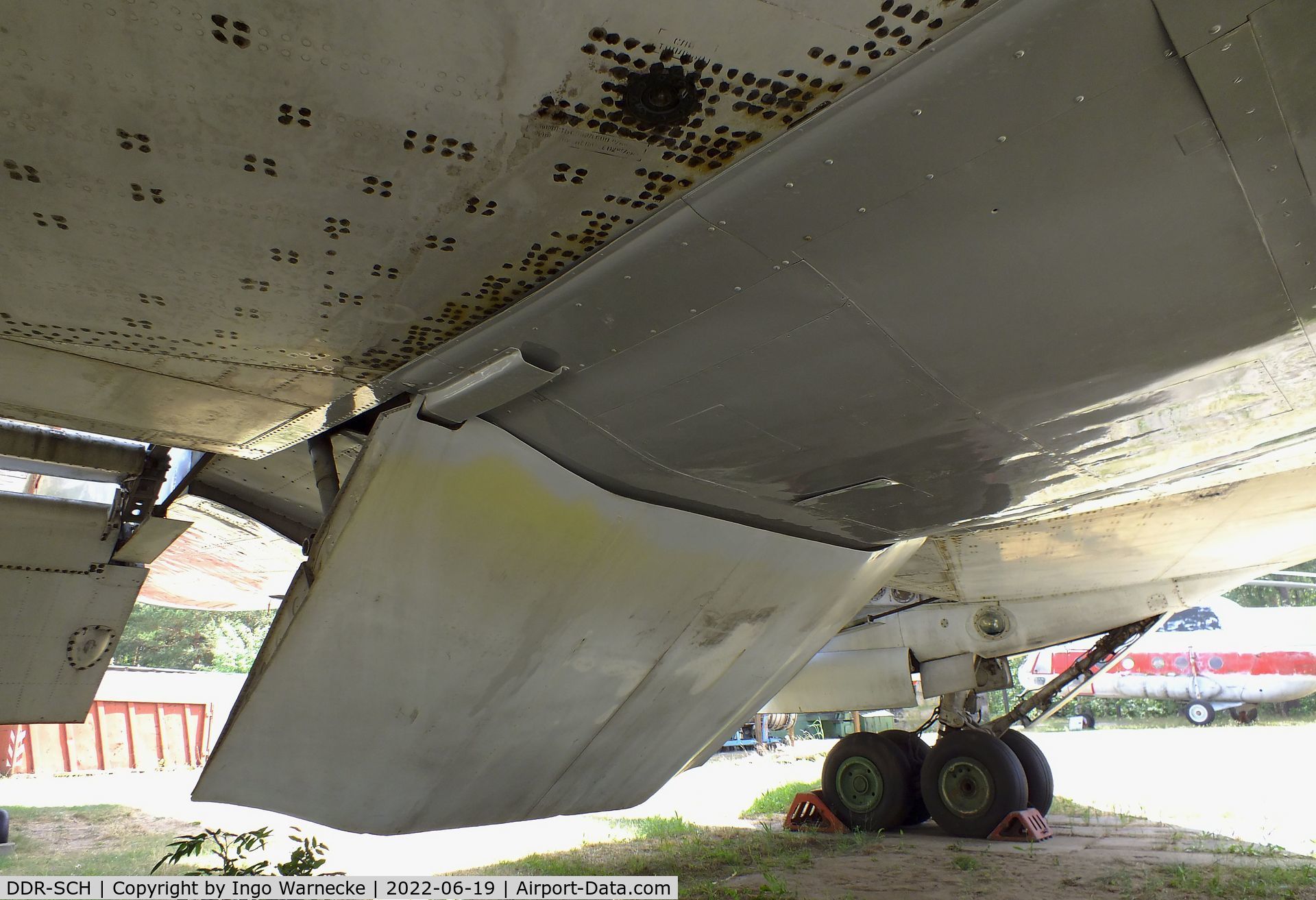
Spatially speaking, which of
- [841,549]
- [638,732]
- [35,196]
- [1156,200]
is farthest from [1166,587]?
[35,196]

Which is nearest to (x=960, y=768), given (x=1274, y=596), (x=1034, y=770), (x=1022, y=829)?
(x=1022, y=829)

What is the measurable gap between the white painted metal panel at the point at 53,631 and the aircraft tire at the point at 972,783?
241 inches

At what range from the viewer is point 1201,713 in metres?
21.3

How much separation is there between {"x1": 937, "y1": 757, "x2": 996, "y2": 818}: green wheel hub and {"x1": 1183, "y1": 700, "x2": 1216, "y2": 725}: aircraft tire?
1774 cm

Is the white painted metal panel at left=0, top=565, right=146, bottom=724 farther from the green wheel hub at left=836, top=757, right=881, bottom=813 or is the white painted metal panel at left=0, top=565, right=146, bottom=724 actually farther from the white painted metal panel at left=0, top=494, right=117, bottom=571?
the green wheel hub at left=836, top=757, right=881, bottom=813

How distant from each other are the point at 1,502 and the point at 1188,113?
4.55m

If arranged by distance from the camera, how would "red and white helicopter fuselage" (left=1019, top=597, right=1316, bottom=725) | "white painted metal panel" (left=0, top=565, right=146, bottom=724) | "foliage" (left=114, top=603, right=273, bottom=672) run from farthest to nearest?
"foliage" (left=114, top=603, right=273, bottom=672)
"red and white helicopter fuselage" (left=1019, top=597, right=1316, bottom=725)
"white painted metal panel" (left=0, top=565, right=146, bottom=724)

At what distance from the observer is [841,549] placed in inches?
176

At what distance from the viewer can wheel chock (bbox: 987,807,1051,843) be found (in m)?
6.70

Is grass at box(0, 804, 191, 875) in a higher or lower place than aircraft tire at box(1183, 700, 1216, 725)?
lower

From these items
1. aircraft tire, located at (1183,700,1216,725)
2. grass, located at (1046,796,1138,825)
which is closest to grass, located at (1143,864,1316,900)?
grass, located at (1046,796,1138,825)

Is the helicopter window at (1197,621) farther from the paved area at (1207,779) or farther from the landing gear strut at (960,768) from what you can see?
the landing gear strut at (960,768)

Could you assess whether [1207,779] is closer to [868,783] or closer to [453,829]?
[868,783]

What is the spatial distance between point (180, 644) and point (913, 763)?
3912 centimetres
